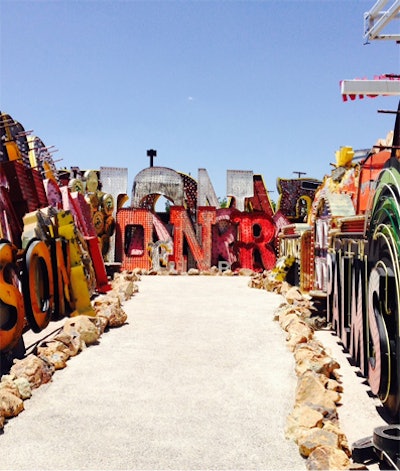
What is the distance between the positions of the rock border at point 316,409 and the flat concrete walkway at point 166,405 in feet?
0.63

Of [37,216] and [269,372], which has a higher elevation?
[37,216]

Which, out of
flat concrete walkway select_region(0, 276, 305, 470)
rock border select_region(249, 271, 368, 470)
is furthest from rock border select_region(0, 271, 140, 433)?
rock border select_region(249, 271, 368, 470)

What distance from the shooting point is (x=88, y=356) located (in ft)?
28.0

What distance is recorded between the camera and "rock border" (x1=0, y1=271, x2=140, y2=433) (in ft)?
19.6

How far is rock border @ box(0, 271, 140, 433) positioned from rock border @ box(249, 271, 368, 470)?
3.33 metres

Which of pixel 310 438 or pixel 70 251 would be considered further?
pixel 70 251

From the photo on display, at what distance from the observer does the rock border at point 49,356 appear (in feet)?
19.6

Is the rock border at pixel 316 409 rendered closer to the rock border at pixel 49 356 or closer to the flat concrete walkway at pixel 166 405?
the flat concrete walkway at pixel 166 405

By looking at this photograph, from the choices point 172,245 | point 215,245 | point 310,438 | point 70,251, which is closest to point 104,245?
point 172,245

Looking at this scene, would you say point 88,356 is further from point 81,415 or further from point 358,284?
point 358,284

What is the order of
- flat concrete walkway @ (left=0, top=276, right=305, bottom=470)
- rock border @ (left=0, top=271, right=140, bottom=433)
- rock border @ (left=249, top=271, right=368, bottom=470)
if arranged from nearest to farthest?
rock border @ (left=249, top=271, right=368, bottom=470) → flat concrete walkway @ (left=0, top=276, right=305, bottom=470) → rock border @ (left=0, top=271, right=140, bottom=433)

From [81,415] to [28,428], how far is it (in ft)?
2.07

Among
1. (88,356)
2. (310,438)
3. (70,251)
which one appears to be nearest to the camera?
(310,438)

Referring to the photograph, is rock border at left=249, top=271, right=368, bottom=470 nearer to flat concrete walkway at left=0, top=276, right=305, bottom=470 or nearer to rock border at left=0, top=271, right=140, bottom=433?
flat concrete walkway at left=0, top=276, right=305, bottom=470
